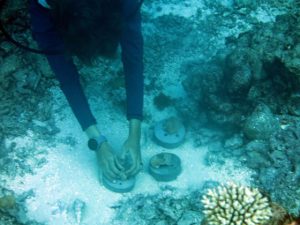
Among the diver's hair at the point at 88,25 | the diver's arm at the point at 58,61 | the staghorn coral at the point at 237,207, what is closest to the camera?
the staghorn coral at the point at 237,207

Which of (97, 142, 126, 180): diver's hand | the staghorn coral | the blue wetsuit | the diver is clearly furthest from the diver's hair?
the staghorn coral

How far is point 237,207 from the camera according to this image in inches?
99.0

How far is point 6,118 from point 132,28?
6.94 ft

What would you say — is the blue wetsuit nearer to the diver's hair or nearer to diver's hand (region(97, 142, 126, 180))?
diver's hand (region(97, 142, 126, 180))

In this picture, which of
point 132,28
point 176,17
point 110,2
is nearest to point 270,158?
point 132,28

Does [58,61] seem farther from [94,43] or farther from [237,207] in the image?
[237,207]

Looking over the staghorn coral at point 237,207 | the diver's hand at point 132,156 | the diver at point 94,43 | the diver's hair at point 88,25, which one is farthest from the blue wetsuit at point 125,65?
the staghorn coral at point 237,207

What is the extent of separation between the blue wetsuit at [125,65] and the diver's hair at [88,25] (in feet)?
2.17

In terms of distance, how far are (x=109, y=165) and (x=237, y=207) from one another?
1761 mm

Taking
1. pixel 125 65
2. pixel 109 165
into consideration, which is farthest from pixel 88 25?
pixel 109 165

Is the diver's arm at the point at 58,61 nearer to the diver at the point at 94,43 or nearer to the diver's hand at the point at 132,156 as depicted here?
the diver at the point at 94,43

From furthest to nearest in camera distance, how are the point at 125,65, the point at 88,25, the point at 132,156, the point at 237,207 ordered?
the point at 125,65
the point at 132,156
the point at 88,25
the point at 237,207

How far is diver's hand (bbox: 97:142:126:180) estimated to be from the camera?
3.87m

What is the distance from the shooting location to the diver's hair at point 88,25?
2.80m
